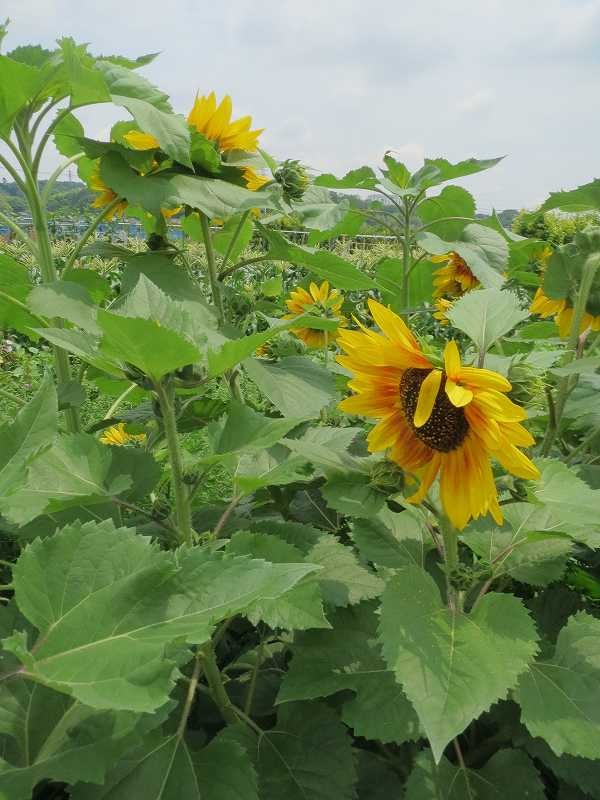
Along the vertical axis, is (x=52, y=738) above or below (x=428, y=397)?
below

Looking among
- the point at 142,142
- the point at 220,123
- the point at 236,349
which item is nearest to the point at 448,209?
the point at 220,123

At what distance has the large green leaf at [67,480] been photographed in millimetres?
627

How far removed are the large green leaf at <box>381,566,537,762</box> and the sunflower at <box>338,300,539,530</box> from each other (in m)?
0.09

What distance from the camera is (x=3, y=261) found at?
115cm

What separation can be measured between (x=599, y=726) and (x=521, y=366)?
347 mm

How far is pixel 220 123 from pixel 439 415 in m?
0.69

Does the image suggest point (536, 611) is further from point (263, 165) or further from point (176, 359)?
point (263, 165)

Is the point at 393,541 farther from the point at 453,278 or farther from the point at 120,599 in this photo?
the point at 453,278

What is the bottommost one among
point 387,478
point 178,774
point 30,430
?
point 178,774

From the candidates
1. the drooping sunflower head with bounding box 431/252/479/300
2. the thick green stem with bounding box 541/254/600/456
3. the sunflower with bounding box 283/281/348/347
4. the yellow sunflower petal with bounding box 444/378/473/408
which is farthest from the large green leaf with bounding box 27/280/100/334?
the drooping sunflower head with bounding box 431/252/479/300

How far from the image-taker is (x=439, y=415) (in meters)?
0.70

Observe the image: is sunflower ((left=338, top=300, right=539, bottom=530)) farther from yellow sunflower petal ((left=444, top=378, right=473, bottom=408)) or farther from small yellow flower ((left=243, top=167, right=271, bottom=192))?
small yellow flower ((left=243, top=167, right=271, bottom=192))

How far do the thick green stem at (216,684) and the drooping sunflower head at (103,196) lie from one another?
807 millimetres

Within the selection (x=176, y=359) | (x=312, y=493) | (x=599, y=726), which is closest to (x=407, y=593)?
(x=599, y=726)
